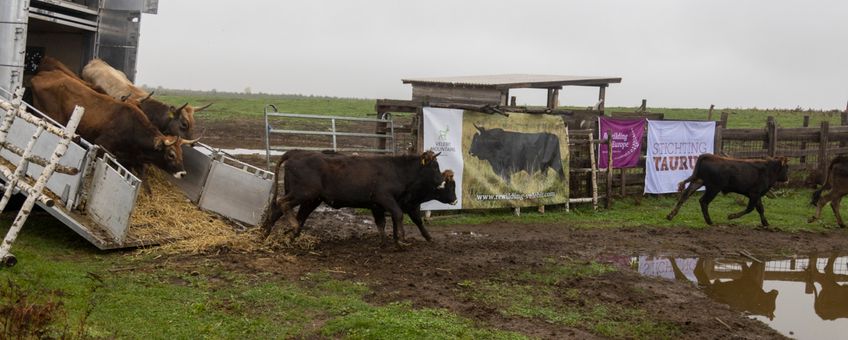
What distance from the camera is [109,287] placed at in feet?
24.2

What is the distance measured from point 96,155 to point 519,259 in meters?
5.48

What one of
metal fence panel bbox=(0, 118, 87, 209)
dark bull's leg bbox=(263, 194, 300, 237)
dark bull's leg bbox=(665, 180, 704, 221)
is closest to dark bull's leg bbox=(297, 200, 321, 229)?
dark bull's leg bbox=(263, 194, 300, 237)

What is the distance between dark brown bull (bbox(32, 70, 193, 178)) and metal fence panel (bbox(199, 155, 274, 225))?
0.62m

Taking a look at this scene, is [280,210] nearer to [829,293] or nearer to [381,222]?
[381,222]

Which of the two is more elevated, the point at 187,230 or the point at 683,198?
the point at 683,198

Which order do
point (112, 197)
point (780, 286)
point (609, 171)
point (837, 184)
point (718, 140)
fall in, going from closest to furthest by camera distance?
1. point (112, 197)
2. point (780, 286)
3. point (837, 184)
4. point (609, 171)
5. point (718, 140)

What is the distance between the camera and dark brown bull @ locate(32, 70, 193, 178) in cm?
1059

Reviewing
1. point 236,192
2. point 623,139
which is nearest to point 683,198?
point 623,139

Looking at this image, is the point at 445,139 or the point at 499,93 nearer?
the point at 445,139

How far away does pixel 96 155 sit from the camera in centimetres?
935

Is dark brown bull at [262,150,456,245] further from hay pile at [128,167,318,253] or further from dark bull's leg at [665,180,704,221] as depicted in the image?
dark bull's leg at [665,180,704,221]

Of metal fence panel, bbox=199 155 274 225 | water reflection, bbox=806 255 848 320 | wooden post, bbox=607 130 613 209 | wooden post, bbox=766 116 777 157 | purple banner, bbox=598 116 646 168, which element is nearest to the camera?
water reflection, bbox=806 255 848 320

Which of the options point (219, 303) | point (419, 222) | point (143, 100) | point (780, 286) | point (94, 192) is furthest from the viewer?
point (143, 100)

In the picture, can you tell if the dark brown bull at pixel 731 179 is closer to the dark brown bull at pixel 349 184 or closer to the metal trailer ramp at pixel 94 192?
the dark brown bull at pixel 349 184
